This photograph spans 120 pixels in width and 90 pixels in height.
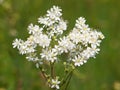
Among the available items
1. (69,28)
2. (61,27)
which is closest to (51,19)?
(61,27)

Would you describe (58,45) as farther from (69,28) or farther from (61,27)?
(69,28)

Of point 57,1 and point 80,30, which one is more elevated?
point 57,1

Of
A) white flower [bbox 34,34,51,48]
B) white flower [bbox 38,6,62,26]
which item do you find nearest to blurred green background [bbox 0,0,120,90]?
white flower [bbox 38,6,62,26]

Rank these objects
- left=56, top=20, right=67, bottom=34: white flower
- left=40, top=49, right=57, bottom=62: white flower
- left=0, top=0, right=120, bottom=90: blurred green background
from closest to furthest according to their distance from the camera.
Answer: left=40, top=49, right=57, bottom=62: white flower
left=56, top=20, right=67, bottom=34: white flower
left=0, top=0, right=120, bottom=90: blurred green background

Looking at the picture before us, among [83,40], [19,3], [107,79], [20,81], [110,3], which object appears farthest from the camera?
[110,3]

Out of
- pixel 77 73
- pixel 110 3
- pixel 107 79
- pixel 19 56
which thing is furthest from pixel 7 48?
pixel 110 3

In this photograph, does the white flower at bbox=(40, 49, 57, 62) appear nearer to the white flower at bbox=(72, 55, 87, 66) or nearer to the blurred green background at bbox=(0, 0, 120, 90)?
the white flower at bbox=(72, 55, 87, 66)

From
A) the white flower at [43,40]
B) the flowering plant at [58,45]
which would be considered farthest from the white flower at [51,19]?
the white flower at [43,40]

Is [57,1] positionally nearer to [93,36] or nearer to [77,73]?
[77,73]

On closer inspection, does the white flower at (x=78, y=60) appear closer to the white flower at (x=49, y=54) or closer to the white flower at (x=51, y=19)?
the white flower at (x=49, y=54)
